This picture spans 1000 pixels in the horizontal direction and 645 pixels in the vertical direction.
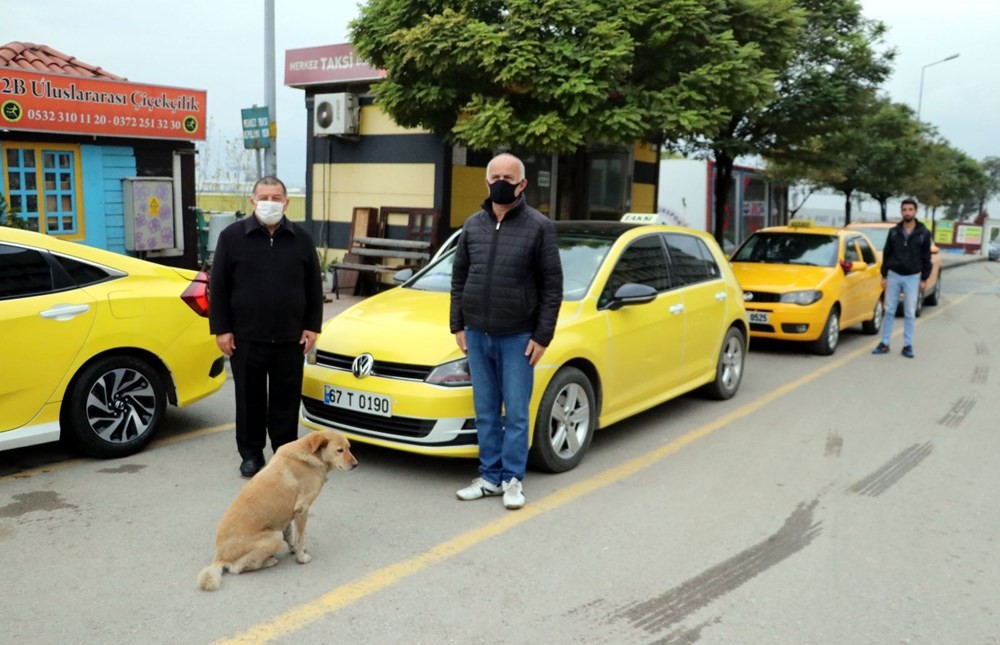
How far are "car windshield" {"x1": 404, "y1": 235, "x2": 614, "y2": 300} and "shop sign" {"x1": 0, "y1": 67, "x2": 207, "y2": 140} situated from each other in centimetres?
660

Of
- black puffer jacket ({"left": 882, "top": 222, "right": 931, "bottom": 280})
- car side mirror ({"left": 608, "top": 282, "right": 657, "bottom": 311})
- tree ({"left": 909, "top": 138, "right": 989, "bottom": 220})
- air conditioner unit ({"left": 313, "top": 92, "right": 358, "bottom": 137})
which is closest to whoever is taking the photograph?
car side mirror ({"left": 608, "top": 282, "right": 657, "bottom": 311})

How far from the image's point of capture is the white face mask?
495cm

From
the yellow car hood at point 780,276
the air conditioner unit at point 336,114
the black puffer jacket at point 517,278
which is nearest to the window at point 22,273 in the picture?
the black puffer jacket at point 517,278

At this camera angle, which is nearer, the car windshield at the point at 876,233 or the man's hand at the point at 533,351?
the man's hand at the point at 533,351

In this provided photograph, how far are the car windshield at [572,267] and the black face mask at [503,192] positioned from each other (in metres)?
1.14

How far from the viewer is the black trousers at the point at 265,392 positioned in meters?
5.13

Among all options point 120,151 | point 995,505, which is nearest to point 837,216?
point 120,151

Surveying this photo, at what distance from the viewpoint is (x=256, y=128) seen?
1190 cm

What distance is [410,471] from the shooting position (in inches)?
218

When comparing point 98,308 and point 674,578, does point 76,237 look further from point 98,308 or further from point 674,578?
point 674,578

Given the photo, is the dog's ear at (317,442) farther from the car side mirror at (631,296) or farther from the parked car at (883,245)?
the parked car at (883,245)

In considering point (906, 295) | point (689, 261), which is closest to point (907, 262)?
point (906, 295)

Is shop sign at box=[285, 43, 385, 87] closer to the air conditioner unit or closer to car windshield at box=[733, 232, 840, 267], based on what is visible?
the air conditioner unit

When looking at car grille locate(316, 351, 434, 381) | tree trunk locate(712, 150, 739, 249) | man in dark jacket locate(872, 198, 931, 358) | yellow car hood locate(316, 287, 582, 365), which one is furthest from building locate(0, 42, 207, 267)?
man in dark jacket locate(872, 198, 931, 358)
